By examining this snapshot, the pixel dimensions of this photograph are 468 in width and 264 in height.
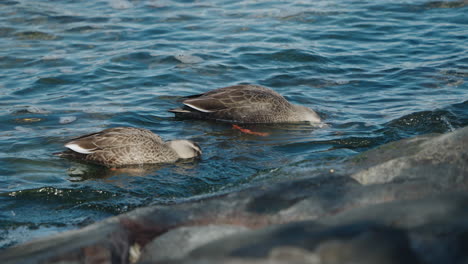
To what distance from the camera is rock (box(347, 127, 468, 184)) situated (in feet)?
16.2

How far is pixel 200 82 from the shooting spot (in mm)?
11719

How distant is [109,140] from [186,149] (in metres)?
1.02

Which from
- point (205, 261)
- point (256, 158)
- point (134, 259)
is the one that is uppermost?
point (205, 261)

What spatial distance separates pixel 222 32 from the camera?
14734 mm

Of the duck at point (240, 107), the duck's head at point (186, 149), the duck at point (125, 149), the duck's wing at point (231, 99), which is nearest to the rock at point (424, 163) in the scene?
the duck's head at point (186, 149)

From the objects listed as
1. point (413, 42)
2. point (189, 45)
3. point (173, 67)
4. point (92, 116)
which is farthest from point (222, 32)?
point (92, 116)

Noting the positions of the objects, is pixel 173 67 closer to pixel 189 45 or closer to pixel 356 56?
pixel 189 45

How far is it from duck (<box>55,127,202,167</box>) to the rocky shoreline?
302cm

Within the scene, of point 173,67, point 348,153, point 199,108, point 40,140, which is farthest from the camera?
point 173,67

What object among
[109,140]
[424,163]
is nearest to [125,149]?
[109,140]

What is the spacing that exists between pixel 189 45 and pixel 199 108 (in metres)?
4.13

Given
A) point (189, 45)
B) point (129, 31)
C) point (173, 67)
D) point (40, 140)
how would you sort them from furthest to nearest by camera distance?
1. point (129, 31)
2. point (189, 45)
3. point (173, 67)
4. point (40, 140)

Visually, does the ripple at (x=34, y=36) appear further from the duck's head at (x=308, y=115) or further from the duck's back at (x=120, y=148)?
the duck's head at (x=308, y=115)

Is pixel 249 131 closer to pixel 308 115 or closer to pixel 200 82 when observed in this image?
pixel 308 115
